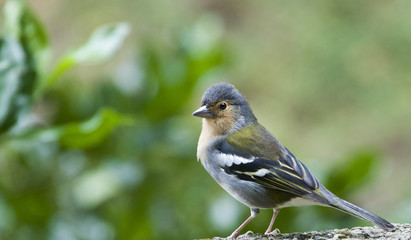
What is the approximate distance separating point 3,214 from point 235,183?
176 cm

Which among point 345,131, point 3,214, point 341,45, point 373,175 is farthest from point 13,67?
point 341,45

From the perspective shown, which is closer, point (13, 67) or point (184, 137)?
point (13, 67)

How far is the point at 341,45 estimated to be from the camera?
10.2m

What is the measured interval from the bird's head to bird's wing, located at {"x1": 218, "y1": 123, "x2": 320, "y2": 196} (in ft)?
0.70

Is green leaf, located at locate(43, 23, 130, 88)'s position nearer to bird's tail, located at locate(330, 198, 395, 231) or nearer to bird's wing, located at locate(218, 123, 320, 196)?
bird's wing, located at locate(218, 123, 320, 196)

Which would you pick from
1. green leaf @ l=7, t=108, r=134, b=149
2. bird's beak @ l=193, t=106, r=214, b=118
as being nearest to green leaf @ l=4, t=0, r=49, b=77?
green leaf @ l=7, t=108, r=134, b=149

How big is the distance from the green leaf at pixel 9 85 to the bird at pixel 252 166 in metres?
1.07

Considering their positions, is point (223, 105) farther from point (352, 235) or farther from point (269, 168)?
point (352, 235)

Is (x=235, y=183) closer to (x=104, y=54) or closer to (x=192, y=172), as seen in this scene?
(x=104, y=54)

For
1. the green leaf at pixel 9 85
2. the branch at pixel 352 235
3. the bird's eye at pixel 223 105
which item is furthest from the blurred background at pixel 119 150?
the branch at pixel 352 235

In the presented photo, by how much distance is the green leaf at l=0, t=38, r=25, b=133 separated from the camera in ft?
11.4

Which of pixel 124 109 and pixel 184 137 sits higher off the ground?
pixel 124 109

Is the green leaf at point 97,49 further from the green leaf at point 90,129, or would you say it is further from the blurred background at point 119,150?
the green leaf at point 90,129

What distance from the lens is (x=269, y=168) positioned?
124 inches
